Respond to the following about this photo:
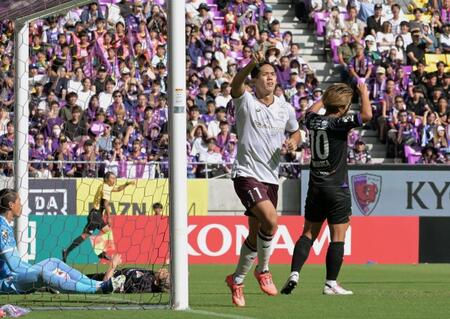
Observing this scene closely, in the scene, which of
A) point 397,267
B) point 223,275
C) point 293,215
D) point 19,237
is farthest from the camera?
point 293,215

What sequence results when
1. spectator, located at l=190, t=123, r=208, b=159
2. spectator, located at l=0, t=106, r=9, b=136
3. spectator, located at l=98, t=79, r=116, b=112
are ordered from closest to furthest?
spectator, located at l=0, t=106, r=9, b=136
spectator, located at l=98, t=79, r=116, b=112
spectator, located at l=190, t=123, r=208, b=159

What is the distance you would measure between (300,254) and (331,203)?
0.62 metres

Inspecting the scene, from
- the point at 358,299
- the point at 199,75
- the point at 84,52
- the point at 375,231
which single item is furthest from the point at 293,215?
the point at 358,299

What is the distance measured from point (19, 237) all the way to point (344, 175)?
3.96m

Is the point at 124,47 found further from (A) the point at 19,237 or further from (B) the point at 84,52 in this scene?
(A) the point at 19,237

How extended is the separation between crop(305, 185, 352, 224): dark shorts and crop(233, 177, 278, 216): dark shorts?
928 millimetres

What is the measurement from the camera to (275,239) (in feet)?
78.5

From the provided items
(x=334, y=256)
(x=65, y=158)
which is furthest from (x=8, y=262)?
(x=65, y=158)

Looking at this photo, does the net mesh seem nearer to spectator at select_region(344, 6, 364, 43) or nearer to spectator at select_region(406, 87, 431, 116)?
spectator at select_region(406, 87, 431, 116)

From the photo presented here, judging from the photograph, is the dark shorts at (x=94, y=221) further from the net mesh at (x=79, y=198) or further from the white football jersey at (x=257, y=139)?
the white football jersey at (x=257, y=139)

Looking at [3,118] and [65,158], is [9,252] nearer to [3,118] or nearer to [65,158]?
[3,118]

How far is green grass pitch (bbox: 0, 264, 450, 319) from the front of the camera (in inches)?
420

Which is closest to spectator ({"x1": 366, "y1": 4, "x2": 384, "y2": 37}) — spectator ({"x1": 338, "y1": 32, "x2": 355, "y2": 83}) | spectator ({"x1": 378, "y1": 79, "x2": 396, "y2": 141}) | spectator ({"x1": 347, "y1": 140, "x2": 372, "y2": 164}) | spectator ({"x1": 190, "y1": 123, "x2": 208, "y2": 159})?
spectator ({"x1": 338, "y1": 32, "x2": 355, "y2": 83})

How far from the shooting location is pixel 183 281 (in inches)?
441
